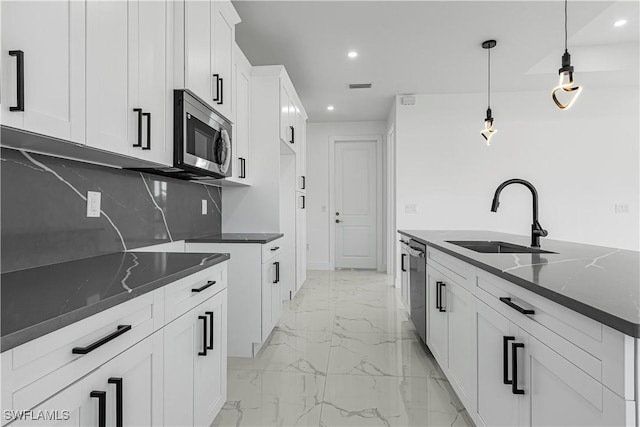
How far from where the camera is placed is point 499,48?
3.57 m

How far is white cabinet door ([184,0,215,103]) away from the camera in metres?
1.80

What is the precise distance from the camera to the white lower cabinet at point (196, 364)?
47.6 inches

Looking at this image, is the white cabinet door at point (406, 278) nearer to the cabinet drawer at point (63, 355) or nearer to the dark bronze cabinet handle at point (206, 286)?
the dark bronze cabinet handle at point (206, 286)

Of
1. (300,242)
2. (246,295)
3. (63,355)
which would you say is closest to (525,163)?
(300,242)

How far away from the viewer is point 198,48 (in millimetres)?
1915

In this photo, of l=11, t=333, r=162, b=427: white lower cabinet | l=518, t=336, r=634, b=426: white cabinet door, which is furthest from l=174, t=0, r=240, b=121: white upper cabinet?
l=518, t=336, r=634, b=426: white cabinet door

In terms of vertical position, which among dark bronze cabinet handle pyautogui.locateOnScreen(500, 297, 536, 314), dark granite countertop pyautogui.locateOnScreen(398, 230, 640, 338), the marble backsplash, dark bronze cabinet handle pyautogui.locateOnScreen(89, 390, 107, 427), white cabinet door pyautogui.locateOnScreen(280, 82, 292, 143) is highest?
white cabinet door pyautogui.locateOnScreen(280, 82, 292, 143)

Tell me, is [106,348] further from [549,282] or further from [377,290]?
[377,290]

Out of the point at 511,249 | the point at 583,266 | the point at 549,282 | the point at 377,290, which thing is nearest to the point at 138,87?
the point at 549,282

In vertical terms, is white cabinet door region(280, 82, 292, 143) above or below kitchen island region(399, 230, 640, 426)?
above

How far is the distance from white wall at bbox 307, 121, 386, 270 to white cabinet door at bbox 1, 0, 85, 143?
5229mm

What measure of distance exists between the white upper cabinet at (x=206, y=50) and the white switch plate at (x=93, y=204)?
663mm

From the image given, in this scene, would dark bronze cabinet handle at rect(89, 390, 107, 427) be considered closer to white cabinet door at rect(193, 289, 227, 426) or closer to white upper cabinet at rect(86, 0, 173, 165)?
white cabinet door at rect(193, 289, 227, 426)

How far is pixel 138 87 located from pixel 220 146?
2.56 ft
